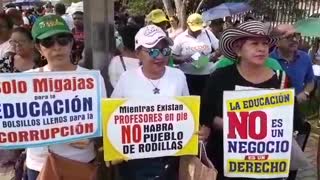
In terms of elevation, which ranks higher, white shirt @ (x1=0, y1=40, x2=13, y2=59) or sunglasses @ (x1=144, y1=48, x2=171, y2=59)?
sunglasses @ (x1=144, y1=48, x2=171, y2=59)

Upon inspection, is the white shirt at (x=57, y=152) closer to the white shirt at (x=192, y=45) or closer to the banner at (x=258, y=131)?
the banner at (x=258, y=131)

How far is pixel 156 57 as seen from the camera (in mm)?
3176

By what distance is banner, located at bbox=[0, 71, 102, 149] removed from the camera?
3.04m

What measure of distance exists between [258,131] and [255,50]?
0.50 meters

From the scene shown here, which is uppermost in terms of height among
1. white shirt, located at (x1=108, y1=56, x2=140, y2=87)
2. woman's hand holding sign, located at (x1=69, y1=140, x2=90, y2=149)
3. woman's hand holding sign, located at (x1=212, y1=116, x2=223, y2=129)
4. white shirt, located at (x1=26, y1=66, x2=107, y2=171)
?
white shirt, located at (x1=108, y1=56, x2=140, y2=87)

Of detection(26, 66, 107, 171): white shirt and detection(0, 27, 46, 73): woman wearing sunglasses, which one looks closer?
detection(26, 66, 107, 171): white shirt

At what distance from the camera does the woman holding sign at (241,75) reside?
10.3 feet

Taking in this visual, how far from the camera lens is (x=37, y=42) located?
3195 mm

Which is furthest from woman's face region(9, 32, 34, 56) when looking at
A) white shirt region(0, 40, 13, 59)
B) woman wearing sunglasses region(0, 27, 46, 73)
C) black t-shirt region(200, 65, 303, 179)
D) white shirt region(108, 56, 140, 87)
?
black t-shirt region(200, 65, 303, 179)

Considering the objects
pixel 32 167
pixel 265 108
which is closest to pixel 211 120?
pixel 265 108

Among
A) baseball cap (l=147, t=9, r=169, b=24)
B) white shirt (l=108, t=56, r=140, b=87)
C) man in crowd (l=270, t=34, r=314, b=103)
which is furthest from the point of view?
baseball cap (l=147, t=9, r=169, b=24)

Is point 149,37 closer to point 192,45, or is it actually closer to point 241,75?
point 241,75

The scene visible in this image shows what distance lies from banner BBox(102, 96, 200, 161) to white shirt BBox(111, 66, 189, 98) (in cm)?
7

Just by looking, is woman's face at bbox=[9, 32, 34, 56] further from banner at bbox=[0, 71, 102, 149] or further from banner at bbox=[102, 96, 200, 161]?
banner at bbox=[102, 96, 200, 161]
